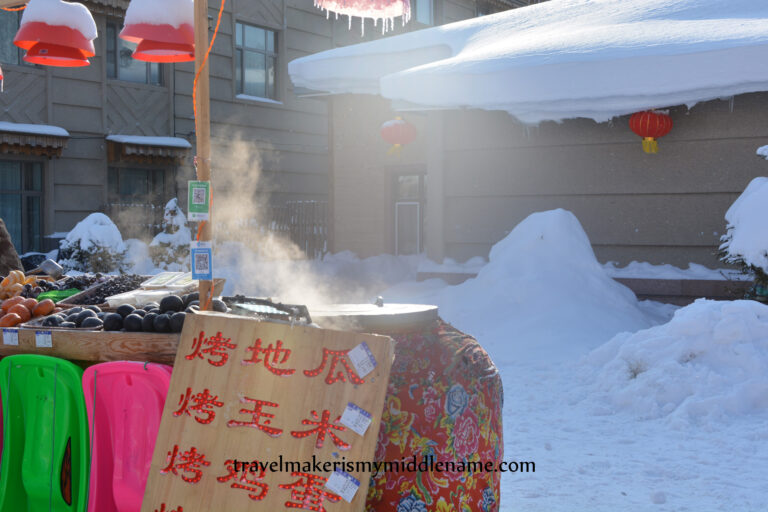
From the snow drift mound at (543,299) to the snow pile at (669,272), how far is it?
87cm

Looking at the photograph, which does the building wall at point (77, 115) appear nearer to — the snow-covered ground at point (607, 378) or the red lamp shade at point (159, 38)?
the snow-covered ground at point (607, 378)

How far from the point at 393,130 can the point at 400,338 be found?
1026cm

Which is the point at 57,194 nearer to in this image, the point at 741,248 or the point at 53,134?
the point at 53,134

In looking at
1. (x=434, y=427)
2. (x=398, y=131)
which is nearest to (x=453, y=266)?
(x=398, y=131)

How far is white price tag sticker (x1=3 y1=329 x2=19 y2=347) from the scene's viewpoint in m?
3.85

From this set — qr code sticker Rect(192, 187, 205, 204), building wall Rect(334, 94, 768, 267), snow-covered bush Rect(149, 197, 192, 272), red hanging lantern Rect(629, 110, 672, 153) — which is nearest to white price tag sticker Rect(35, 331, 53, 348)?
qr code sticker Rect(192, 187, 205, 204)

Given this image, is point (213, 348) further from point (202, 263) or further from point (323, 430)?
point (202, 263)

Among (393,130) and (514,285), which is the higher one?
(393,130)

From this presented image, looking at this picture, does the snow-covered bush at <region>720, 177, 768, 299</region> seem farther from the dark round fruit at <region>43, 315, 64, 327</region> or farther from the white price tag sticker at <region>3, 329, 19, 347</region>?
the white price tag sticker at <region>3, 329, 19, 347</region>

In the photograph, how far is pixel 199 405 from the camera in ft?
9.89

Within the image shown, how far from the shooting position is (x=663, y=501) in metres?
4.31

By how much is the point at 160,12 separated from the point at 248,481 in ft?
11.9

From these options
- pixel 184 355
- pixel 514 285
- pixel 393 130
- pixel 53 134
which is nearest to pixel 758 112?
pixel 514 285

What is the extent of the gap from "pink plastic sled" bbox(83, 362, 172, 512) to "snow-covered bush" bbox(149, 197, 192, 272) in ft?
36.9
